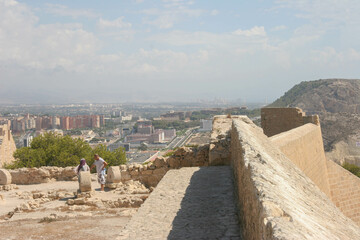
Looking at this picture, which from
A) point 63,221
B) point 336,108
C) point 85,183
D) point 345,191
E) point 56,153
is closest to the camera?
point 63,221

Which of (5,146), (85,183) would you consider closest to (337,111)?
(5,146)

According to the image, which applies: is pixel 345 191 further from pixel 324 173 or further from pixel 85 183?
pixel 85 183

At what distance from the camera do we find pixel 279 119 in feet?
47.1

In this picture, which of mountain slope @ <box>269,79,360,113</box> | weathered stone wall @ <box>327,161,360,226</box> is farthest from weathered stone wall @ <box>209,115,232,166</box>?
mountain slope @ <box>269,79,360,113</box>

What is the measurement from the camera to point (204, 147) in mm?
9562

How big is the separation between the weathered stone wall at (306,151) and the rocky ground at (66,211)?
3.52 meters

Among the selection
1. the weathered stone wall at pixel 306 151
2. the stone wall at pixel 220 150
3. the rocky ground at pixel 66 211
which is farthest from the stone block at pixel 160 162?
the weathered stone wall at pixel 306 151

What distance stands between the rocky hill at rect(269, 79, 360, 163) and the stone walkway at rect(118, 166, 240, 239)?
33.3 meters

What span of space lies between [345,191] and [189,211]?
8.56 metres

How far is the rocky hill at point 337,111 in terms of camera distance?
4094 centimetres

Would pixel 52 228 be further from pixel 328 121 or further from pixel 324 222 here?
pixel 328 121

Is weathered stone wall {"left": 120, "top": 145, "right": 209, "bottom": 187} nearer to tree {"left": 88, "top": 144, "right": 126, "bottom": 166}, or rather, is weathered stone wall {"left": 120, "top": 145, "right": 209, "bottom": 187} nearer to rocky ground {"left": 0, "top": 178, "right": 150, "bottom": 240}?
rocky ground {"left": 0, "top": 178, "right": 150, "bottom": 240}

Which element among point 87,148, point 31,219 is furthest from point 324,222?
point 87,148

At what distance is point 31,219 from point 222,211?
486cm
